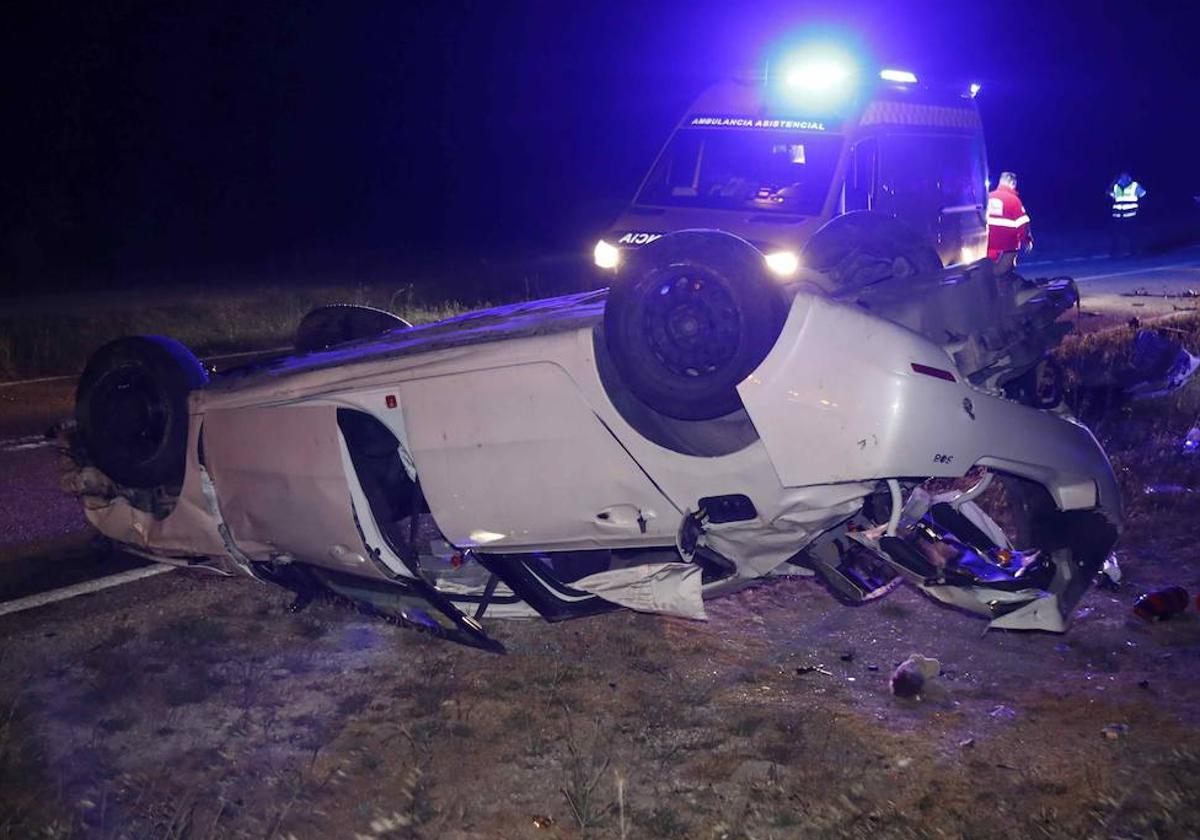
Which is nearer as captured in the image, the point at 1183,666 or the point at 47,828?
the point at 47,828

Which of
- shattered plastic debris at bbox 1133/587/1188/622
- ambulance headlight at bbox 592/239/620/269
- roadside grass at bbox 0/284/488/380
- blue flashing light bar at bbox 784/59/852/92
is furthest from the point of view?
roadside grass at bbox 0/284/488/380

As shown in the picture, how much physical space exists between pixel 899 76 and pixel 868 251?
24.2 feet

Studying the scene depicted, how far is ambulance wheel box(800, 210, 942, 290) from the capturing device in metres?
5.07

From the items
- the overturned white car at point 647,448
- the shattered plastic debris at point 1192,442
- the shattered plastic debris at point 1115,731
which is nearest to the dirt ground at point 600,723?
the shattered plastic debris at point 1115,731

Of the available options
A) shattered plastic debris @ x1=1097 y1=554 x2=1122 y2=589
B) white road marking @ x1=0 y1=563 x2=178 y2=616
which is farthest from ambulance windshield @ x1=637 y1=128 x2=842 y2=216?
white road marking @ x1=0 y1=563 x2=178 y2=616

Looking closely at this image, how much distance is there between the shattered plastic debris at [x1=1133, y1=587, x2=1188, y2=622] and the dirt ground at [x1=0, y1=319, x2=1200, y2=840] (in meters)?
0.06

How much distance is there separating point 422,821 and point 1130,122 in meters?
59.5

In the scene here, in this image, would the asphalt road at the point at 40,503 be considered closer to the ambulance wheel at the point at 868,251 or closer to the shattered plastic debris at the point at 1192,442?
the ambulance wheel at the point at 868,251

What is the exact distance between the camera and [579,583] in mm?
4801

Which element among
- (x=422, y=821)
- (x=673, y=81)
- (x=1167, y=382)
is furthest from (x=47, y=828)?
(x=673, y=81)

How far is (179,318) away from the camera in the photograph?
1667 cm

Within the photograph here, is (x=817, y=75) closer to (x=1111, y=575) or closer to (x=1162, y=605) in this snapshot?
(x=1111, y=575)

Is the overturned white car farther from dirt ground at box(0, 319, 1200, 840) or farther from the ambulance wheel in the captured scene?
dirt ground at box(0, 319, 1200, 840)

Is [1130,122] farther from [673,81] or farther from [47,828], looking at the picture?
[47,828]
